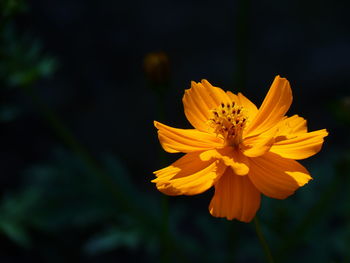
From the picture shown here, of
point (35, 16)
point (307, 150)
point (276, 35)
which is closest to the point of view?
point (307, 150)

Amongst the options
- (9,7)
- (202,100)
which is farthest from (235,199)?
(9,7)

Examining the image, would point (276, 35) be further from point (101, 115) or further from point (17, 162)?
point (17, 162)

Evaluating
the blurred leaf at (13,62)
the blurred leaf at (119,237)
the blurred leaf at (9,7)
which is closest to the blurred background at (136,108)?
the blurred leaf at (119,237)

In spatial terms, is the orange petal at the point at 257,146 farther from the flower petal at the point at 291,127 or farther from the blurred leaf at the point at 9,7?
the blurred leaf at the point at 9,7

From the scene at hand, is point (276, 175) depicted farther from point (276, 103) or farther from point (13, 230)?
point (13, 230)

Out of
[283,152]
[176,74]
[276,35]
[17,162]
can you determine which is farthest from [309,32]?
[283,152]

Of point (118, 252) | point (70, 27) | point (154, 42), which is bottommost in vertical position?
point (118, 252)
